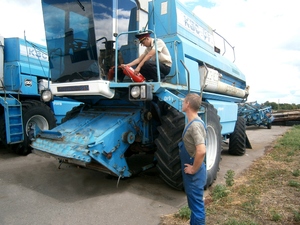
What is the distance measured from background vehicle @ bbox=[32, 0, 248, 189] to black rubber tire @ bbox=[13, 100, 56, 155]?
1968mm

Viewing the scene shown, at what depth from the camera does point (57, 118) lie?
8.05 metres

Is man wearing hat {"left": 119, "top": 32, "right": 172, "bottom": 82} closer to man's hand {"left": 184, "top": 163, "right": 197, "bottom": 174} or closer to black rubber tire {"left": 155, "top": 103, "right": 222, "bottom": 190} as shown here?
black rubber tire {"left": 155, "top": 103, "right": 222, "bottom": 190}

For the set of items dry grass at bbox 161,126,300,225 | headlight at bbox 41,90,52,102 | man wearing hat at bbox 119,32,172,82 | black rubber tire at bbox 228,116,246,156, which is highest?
man wearing hat at bbox 119,32,172,82

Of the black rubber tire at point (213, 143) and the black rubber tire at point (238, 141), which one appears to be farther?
the black rubber tire at point (238, 141)

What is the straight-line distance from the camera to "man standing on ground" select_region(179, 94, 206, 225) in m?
2.46

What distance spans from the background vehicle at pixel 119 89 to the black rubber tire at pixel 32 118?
1.97m

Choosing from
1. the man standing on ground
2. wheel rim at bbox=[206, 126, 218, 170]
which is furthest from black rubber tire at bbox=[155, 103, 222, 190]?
the man standing on ground

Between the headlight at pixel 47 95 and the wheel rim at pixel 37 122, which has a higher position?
the headlight at pixel 47 95

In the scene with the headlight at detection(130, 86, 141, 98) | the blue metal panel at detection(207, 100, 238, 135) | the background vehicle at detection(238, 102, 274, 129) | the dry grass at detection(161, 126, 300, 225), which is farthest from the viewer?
the background vehicle at detection(238, 102, 274, 129)

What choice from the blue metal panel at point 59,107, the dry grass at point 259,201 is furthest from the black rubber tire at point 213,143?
the blue metal panel at point 59,107

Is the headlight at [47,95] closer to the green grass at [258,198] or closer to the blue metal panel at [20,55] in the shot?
the blue metal panel at [20,55]

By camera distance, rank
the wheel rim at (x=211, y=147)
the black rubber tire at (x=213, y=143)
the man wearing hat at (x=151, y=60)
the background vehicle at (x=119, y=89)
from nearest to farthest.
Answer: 1. the background vehicle at (x=119, y=89)
2. the man wearing hat at (x=151, y=60)
3. the black rubber tire at (x=213, y=143)
4. the wheel rim at (x=211, y=147)

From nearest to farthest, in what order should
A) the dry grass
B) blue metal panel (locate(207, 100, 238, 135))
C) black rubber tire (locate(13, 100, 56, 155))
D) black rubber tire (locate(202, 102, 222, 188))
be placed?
the dry grass < black rubber tire (locate(202, 102, 222, 188)) < blue metal panel (locate(207, 100, 238, 135)) < black rubber tire (locate(13, 100, 56, 155))

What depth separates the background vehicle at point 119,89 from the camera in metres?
3.87
